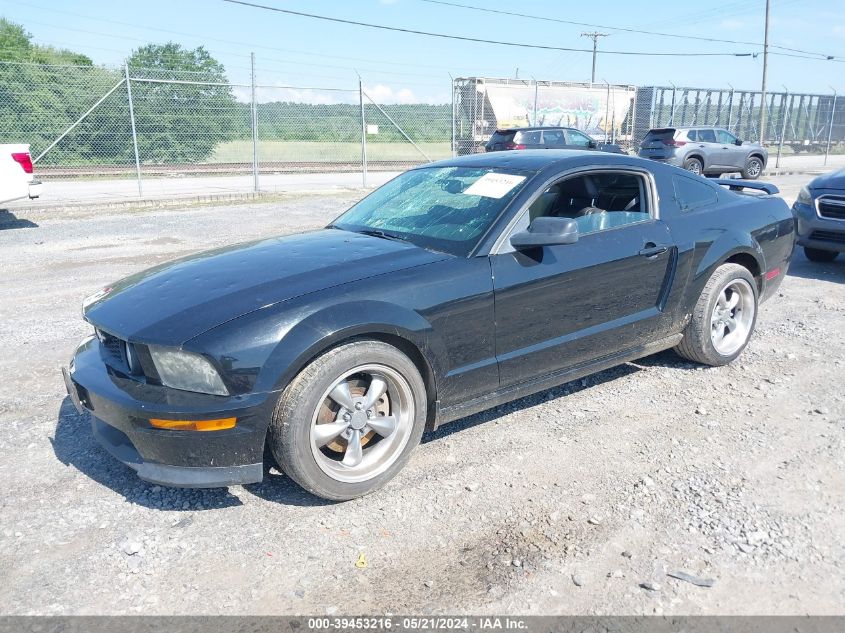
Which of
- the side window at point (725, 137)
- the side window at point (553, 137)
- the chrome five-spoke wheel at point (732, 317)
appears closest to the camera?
the chrome five-spoke wheel at point (732, 317)

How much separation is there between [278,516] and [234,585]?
1.60ft

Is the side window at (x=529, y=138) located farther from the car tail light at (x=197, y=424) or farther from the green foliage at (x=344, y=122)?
the car tail light at (x=197, y=424)

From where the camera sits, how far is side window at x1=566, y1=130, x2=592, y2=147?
66.8ft

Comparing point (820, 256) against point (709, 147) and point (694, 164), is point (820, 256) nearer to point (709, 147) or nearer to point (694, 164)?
point (694, 164)

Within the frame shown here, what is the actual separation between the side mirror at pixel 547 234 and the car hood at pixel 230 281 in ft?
1.49

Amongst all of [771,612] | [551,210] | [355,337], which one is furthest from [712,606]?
[551,210]

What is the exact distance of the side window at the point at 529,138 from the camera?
1970 centimetres

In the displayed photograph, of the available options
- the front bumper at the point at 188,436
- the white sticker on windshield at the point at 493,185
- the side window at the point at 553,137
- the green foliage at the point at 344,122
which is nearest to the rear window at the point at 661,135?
the side window at the point at 553,137

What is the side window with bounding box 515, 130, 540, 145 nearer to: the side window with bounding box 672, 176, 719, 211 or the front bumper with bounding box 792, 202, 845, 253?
the front bumper with bounding box 792, 202, 845, 253

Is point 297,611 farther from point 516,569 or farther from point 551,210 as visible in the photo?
point 551,210

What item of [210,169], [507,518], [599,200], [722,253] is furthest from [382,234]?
[210,169]

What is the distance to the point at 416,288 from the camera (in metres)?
3.28

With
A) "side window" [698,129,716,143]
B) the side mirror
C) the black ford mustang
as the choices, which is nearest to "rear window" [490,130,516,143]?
"side window" [698,129,716,143]

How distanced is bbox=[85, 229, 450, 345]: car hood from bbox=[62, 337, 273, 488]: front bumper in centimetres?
25
